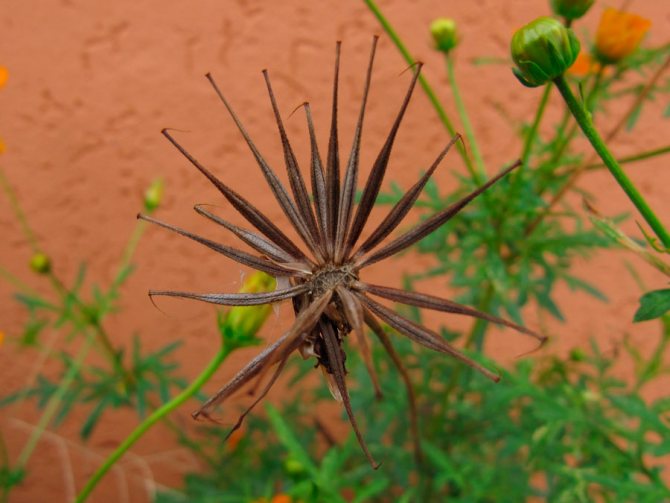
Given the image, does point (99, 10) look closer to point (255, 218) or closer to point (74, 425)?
point (74, 425)

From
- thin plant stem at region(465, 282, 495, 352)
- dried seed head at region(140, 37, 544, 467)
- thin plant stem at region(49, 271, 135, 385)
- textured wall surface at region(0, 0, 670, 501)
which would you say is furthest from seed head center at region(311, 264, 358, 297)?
textured wall surface at region(0, 0, 670, 501)

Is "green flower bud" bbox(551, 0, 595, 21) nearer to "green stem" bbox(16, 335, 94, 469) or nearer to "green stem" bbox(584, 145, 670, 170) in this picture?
"green stem" bbox(584, 145, 670, 170)

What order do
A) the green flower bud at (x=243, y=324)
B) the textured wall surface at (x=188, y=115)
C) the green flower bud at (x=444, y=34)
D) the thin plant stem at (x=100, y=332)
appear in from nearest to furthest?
the green flower bud at (x=243, y=324), the green flower bud at (x=444, y=34), the thin plant stem at (x=100, y=332), the textured wall surface at (x=188, y=115)

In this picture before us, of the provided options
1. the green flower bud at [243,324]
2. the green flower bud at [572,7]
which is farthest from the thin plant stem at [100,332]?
the green flower bud at [572,7]

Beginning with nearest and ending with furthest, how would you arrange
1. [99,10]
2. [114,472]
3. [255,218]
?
[255,218] < [99,10] < [114,472]

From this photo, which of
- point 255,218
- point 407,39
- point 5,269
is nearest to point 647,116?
point 407,39

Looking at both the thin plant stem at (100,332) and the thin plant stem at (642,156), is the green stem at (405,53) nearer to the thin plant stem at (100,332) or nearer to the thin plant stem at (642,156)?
the thin plant stem at (642,156)
